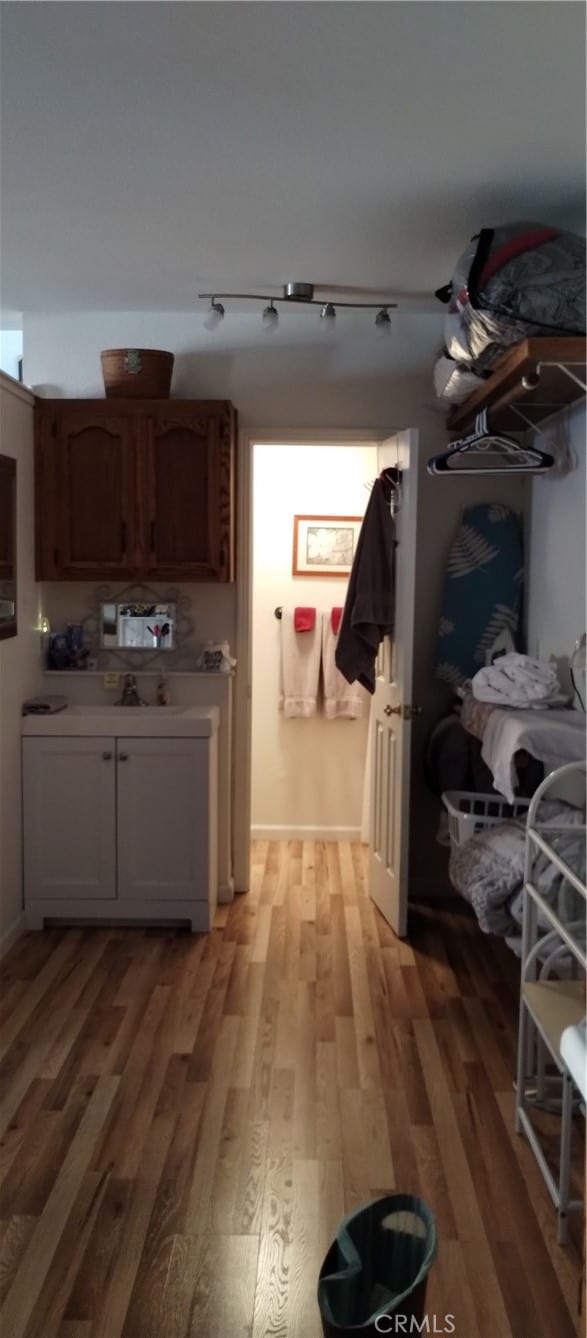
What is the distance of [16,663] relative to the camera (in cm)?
414

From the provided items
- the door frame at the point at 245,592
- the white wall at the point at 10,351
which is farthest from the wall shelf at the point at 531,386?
the white wall at the point at 10,351

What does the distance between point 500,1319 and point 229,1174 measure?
→ 77 centimetres

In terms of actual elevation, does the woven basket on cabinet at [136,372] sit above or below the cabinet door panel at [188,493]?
above

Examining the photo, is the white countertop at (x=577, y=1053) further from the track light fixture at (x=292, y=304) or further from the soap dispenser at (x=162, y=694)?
the soap dispenser at (x=162, y=694)

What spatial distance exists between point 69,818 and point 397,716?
4.67 feet

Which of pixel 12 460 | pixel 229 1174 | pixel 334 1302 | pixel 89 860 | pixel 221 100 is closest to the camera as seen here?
pixel 334 1302

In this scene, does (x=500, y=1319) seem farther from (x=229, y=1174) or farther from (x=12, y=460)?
(x=12, y=460)

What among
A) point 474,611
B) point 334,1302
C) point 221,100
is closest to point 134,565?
point 474,611

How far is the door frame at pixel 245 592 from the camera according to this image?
14.5ft

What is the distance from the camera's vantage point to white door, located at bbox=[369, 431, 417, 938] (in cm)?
402

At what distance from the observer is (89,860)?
4.21 metres

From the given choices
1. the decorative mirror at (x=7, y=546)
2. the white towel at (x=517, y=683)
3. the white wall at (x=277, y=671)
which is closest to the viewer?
the white towel at (x=517, y=683)

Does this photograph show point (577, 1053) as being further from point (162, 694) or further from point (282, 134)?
point (162, 694)

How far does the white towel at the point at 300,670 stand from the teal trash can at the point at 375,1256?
11.7 feet
